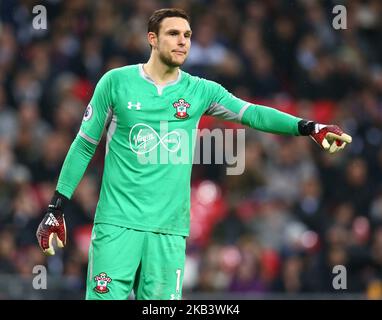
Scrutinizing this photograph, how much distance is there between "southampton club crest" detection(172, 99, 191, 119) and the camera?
24.5 feet

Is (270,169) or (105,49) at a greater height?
(105,49)

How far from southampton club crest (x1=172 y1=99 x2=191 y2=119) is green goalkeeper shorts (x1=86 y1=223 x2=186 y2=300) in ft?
2.61

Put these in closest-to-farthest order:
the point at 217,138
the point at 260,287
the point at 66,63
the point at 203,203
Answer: the point at 217,138 → the point at 260,287 → the point at 203,203 → the point at 66,63

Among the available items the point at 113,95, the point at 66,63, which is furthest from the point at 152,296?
the point at 66,63

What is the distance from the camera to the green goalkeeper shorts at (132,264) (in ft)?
23.8

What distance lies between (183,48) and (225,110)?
1.74ft

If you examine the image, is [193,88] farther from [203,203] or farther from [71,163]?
[203,203]

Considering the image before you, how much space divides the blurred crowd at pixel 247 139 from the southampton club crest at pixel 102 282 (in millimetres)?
4650

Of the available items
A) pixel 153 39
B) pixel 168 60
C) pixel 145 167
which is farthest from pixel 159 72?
pixel 145 167

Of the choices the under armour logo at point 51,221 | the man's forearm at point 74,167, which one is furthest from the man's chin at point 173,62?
the under armour logo at point 51,221

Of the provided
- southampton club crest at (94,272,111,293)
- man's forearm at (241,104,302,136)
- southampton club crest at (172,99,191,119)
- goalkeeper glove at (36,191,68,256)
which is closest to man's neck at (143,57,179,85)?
southampton club crest at (172,99,191,119)

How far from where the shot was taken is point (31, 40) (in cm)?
1480

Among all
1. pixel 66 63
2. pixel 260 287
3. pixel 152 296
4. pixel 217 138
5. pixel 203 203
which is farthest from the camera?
pixel 66 63

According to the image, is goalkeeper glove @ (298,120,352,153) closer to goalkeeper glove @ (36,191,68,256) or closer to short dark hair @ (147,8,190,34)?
short dark hair @ (147,8,190,34)
